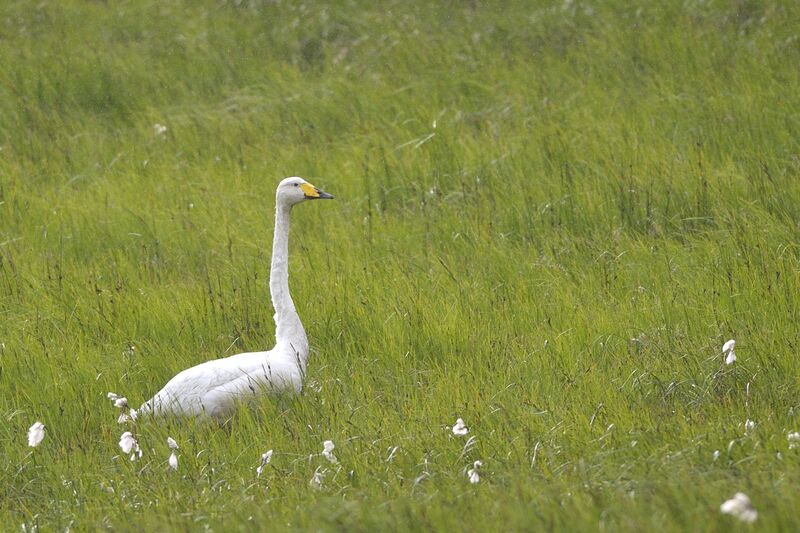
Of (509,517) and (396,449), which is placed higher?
(509,517)

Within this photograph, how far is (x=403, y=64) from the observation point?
37.9 feet

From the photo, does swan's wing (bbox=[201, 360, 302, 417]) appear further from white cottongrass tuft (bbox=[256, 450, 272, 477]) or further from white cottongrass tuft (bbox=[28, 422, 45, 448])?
white cottongrass tuft (bbox=[28, 422, 45, 448])

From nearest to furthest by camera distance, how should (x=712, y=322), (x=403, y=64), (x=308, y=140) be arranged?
(x=712, y=322) → (x=308, y=140) → (x=403, y=64)

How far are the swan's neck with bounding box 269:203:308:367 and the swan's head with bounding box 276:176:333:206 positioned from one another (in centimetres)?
4

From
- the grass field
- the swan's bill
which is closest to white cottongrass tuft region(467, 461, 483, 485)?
the grass field

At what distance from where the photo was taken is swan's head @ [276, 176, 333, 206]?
6750 millimetres

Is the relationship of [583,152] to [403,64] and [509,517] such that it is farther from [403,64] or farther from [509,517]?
[509,517]

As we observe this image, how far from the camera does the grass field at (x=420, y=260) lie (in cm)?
470

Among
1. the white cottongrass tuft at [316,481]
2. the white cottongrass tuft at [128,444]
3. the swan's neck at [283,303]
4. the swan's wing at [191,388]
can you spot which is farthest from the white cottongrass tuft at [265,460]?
the swan's neck at [283,303]

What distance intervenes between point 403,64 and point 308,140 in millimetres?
1555

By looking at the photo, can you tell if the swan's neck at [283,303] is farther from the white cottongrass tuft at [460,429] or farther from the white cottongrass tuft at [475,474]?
the white cottongrass tuft at [475,474]

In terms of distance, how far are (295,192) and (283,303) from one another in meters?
0.66

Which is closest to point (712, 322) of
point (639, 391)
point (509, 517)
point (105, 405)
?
point (639, 391)

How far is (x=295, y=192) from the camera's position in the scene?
6.76m
